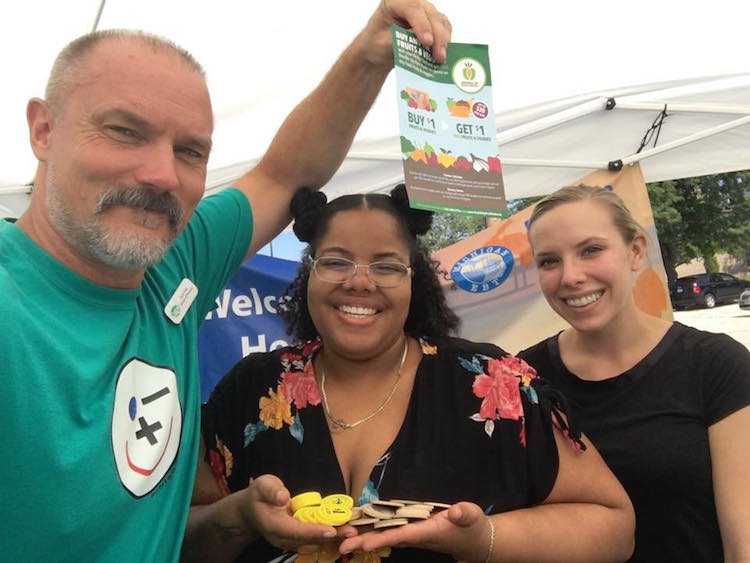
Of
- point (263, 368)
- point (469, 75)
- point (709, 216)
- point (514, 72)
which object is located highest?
point (709, 216)

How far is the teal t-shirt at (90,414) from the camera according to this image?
1071 millimetres

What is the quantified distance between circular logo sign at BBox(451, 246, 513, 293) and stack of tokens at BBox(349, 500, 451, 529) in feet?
8.90

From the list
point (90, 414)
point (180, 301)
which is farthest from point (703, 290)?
point (90, 414)

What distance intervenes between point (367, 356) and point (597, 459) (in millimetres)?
694

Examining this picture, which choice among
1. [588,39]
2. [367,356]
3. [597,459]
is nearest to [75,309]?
[367,356]

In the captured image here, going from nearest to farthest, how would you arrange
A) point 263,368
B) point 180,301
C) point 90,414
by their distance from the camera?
point 90,414, point 180,301, point 263,368

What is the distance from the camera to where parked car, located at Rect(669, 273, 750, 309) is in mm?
23281

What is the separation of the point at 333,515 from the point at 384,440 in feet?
1.10

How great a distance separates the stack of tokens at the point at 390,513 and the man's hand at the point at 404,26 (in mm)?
1098

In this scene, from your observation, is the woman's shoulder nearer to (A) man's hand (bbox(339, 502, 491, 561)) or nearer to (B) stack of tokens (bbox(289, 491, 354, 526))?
(B) stack of tokens (bbox(289, 491, 354, 526))

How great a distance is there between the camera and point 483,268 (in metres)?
4.00

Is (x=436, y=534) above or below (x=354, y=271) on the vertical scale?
below

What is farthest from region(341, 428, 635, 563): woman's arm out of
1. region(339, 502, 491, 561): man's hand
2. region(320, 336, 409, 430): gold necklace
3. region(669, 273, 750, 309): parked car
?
region(669, 273, 750, 309): parked car

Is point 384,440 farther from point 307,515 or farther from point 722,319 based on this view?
point 722,319
